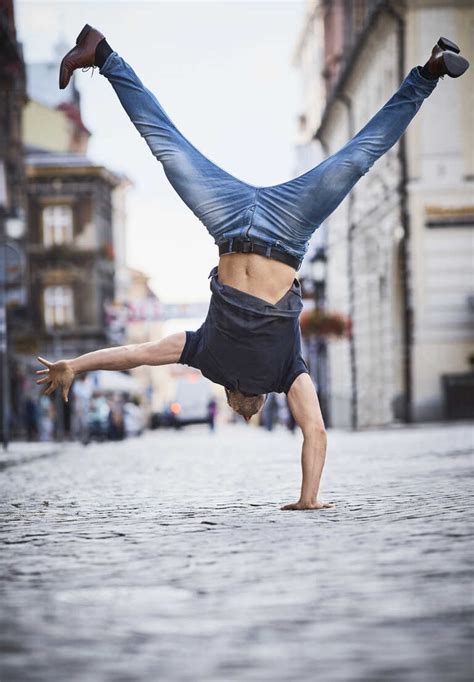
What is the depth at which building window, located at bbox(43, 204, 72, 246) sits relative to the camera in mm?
74562

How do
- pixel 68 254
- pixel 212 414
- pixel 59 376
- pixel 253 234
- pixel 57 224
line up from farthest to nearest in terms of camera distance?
pixel 57 224 < pixel 68 254 < pixel 212 414 < pixel 59 376 < pixel 253 234

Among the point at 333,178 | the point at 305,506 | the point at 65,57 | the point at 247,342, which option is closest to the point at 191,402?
the point at 305,506

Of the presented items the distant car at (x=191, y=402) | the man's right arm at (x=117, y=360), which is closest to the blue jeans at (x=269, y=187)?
the man's right arm at (x=117, y=360)

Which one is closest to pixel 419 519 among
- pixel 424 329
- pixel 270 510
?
pixel 270 510

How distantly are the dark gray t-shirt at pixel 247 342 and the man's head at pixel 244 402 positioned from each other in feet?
0.17

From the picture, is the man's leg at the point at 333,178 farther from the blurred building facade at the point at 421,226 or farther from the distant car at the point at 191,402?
the distant car at the point at 191,402

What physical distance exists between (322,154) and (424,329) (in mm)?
26026

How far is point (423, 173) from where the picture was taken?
3441 centimetres

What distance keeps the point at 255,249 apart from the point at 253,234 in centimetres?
8

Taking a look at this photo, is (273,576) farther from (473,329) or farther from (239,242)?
(473,329)

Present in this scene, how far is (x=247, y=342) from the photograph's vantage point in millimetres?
7637

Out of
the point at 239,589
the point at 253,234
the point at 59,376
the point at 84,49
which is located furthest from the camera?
the point at 59,376

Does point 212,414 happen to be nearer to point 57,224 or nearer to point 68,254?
point 68,254

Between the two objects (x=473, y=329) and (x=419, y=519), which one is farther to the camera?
(x=473, y=329)
